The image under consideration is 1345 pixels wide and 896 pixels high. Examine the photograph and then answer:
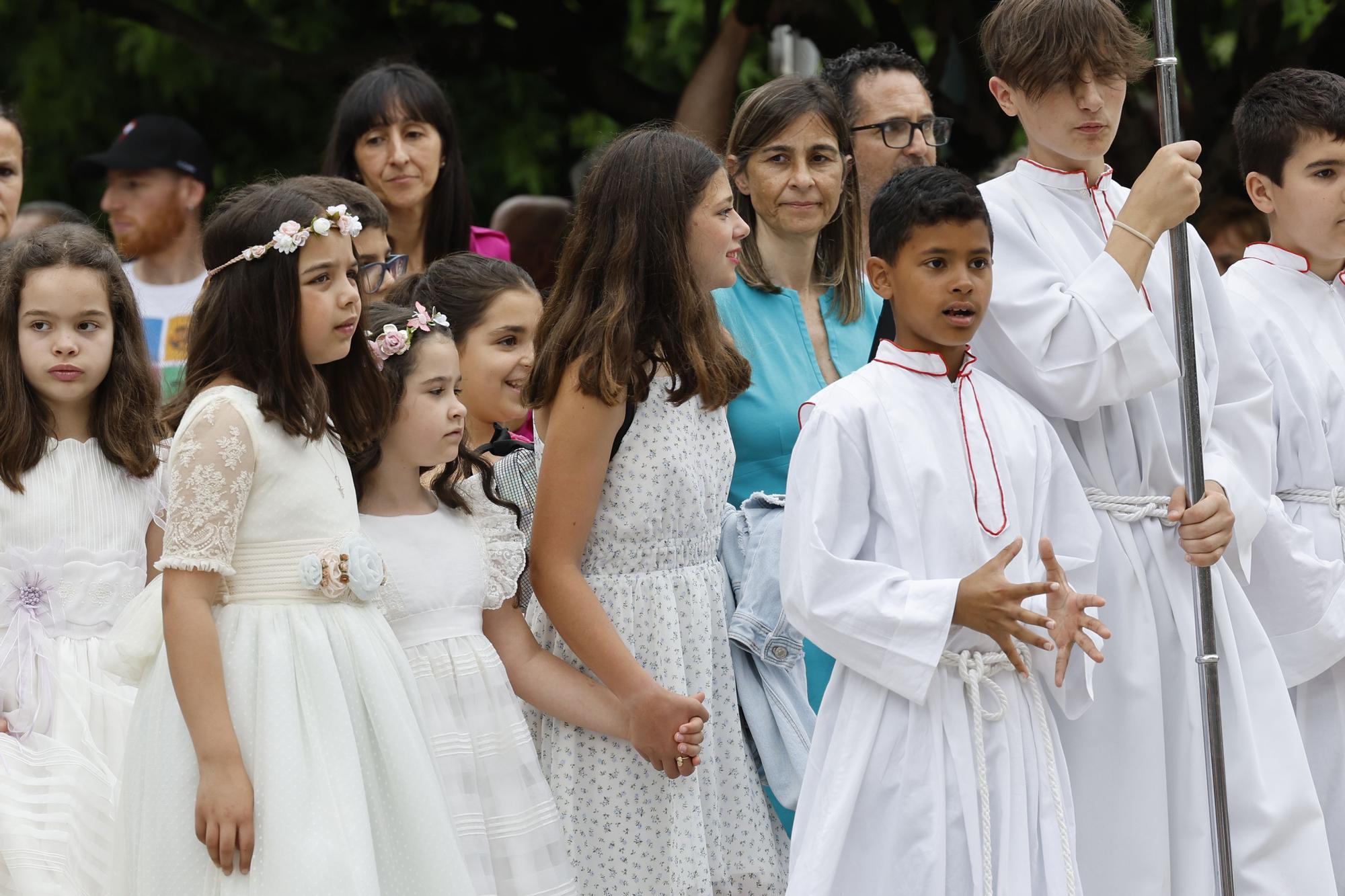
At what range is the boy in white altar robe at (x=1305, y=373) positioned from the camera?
3898 millimetres

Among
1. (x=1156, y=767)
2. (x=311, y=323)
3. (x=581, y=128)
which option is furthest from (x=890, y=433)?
(x=581, y=128)

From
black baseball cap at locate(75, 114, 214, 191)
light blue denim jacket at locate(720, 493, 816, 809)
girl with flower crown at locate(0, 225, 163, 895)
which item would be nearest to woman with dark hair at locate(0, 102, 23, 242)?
black baseball cap at locate(75, 114, 214, 191)

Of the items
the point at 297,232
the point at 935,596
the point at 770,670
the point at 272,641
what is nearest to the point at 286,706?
the point at 272,641

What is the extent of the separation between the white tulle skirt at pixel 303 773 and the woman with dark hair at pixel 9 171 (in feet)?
7.10

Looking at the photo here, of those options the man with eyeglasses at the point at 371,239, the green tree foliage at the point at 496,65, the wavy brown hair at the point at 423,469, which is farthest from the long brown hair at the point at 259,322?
the green tree foliage at the point at 496,65

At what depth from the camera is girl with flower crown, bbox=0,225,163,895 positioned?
352 centimetres

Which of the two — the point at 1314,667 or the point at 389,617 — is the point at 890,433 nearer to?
the point at 389,617

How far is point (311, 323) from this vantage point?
3299 millimetres

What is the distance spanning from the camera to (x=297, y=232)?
3273mm

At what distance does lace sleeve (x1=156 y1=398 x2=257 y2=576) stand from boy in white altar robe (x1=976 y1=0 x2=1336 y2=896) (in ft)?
5.02

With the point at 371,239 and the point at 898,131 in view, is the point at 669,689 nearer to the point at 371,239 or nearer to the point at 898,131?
the point at 371,239

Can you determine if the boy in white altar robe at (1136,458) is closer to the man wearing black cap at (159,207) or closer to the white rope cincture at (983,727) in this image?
the white rope cincture at (983,727)

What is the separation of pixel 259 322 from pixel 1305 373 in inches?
96.3

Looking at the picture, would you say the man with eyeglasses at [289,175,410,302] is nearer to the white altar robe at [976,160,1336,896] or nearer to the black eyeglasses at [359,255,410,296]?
the black eyeglasses at [359,255,410,296]
